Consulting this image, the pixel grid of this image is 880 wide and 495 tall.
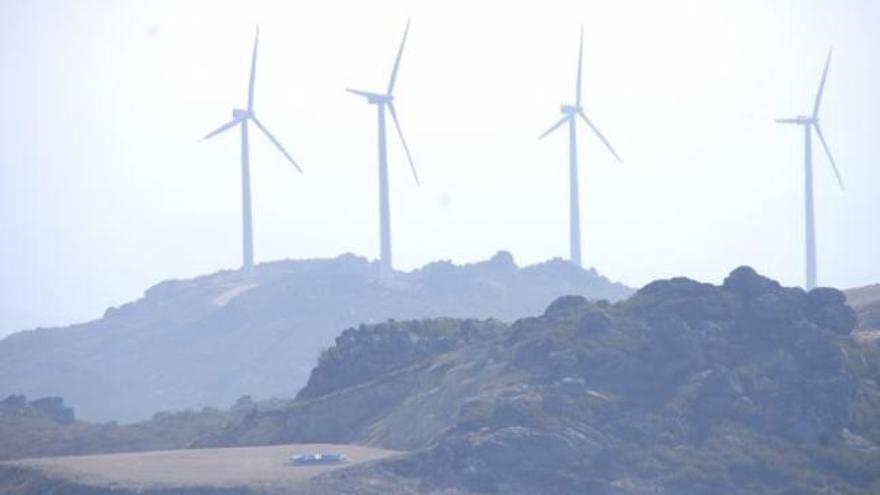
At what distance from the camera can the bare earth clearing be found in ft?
407

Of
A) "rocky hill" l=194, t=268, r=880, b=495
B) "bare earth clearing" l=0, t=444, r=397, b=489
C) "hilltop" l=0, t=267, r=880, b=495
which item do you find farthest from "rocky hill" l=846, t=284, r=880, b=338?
"bare earth clearing" l=0, t=444, r=397, b=489

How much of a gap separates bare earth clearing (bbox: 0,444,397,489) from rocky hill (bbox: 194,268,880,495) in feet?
10.9

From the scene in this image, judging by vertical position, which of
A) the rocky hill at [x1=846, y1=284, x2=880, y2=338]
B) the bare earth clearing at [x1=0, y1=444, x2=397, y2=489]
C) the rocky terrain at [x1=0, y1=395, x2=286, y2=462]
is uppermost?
the rocky hill at [x1=846, y1=284, x2=880, y2=338]

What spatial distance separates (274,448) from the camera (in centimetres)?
14225

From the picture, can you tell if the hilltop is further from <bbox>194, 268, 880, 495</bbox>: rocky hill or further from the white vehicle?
the white vehicle

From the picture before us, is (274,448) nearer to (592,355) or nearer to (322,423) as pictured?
(322,423)

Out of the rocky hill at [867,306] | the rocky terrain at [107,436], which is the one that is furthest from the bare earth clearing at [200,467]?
the rocky hill at [867,306]

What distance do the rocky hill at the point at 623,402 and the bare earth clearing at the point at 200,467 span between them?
3.33m

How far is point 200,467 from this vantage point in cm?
13050

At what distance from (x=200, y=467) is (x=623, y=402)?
90.3ft

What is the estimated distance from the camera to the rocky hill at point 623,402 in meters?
128

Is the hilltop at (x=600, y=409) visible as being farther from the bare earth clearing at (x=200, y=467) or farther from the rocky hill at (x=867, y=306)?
the rocky hill at (x=867, y=306)

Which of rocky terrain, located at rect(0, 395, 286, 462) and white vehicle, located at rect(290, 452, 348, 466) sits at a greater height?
rocky terrain, located at rect(0, 395, 286, 462)

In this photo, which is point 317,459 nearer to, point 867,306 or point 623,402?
point 623,402
